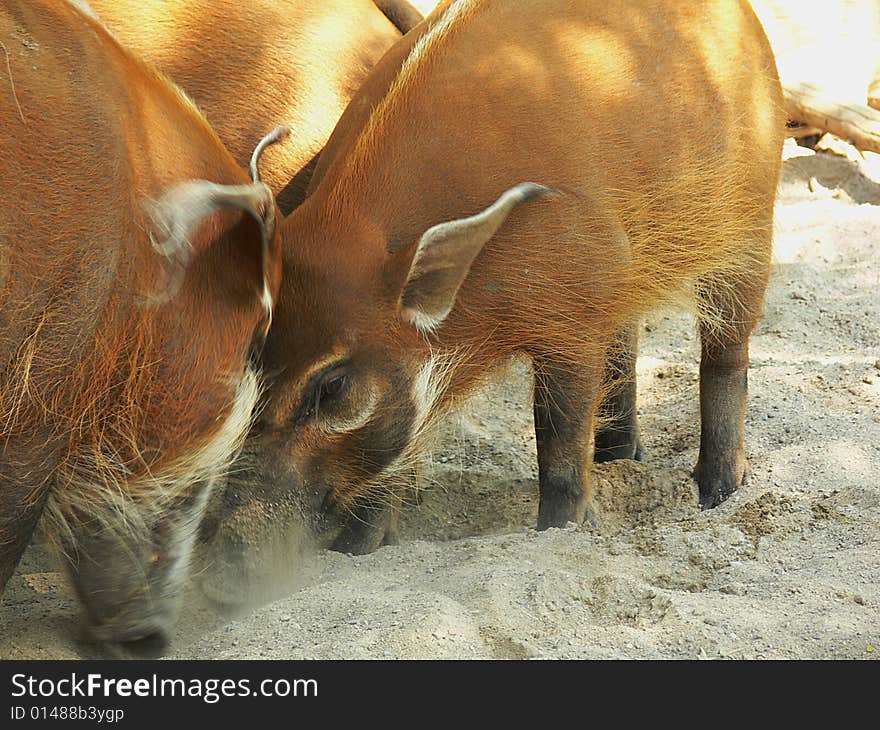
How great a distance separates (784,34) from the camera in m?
6.21

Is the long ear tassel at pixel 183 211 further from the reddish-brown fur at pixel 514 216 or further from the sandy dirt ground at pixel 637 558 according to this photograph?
the sandy dirt ground at pixel 637 558

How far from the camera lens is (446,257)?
274 cm

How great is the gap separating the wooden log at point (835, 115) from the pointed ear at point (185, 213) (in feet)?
11.8

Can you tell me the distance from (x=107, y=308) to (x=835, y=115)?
13.0 ft

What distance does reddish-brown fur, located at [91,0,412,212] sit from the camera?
3.26 metres

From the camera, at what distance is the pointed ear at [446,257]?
2707 mm

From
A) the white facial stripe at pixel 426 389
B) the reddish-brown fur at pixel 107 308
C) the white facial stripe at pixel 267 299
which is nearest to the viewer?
the reddish-brown fur at pixel 107 308

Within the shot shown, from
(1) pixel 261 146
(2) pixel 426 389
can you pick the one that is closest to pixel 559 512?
(2) pixel 426 389

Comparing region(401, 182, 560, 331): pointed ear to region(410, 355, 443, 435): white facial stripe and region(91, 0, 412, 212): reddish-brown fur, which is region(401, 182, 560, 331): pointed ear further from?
region(91, 0, 412, 212): reddish-brown fur

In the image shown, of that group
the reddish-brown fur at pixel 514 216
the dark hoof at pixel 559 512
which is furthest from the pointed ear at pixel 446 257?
the dark hoof at pixel 559 512

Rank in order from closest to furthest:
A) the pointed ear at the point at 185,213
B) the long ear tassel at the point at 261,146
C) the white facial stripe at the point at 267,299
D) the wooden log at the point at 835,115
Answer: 1. the pointed ear at the point at 185,213
2. the white facial stripe at the point at 267,299
3. the long ear tassel at the point at 261,146
4. the wooden log at the point at 835,115

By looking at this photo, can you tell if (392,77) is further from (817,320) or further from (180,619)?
(817,320)

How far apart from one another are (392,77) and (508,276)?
0.58 meters

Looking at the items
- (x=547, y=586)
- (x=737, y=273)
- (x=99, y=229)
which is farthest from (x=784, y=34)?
(x=99, y=229)
